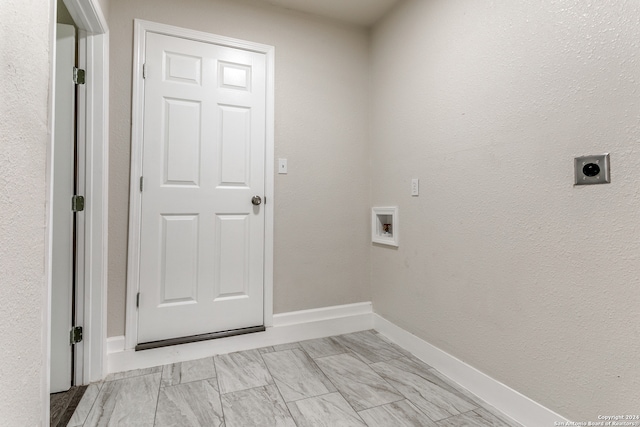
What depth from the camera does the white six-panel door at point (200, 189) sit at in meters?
1.92

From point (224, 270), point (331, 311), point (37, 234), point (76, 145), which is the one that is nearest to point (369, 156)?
point (331, 311)

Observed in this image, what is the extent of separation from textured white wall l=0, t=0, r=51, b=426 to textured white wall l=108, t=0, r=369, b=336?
1.34 m

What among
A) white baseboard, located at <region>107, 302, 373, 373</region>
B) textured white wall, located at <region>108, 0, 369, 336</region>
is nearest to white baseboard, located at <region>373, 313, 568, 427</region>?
white baseboard, located at <region>107, 302, 373, 373</region>

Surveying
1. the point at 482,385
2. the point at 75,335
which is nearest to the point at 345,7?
the point at 482,385

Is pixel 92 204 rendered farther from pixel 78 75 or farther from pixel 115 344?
pixel 115 344

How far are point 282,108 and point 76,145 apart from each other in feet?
4.22

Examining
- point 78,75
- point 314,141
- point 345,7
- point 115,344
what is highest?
point 345,7

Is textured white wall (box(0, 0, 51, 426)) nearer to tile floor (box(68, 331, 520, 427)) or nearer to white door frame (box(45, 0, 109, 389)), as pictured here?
tile floor (box(68, 331, 520, 427))

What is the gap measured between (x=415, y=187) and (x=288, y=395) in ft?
4.77

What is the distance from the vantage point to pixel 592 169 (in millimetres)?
1138

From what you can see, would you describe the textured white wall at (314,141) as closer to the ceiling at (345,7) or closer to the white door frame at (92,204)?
the ceiling at (345,7)

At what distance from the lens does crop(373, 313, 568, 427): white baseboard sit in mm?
1308

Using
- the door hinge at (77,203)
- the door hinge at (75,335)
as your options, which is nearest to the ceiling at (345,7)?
the door hinge at (77,203)

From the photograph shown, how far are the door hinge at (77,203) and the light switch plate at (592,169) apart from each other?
235cm
